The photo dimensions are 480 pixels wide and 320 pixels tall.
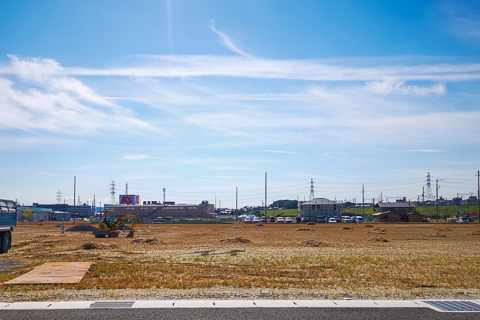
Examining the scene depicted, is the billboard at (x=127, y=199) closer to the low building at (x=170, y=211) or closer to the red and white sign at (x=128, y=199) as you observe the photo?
the red and white sign at (x=128, y=199)

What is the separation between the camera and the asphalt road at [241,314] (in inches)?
383

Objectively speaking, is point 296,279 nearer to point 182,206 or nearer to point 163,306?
point 163,306

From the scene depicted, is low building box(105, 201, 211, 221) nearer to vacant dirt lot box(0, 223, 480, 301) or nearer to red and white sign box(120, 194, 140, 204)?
red and white sign box(120, 194, 140, 204)

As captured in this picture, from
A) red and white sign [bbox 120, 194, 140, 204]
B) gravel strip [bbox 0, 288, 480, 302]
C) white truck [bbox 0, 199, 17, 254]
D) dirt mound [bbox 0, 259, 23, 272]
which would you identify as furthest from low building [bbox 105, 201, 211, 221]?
gravel strip [bbox 0, 288, 480, 302]

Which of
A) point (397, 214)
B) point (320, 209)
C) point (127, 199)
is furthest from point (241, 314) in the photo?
point (127, 199)

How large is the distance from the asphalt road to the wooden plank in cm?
406

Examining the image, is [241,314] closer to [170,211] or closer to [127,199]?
[170,211]

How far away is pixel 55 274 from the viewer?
15.4 m

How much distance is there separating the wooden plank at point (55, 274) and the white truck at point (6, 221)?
805 centimetres

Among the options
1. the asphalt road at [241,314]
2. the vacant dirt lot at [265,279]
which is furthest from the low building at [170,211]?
the asphalt road at [241,314]

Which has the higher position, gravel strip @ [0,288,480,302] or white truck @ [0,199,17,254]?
white truck @ [0,199,17,254]

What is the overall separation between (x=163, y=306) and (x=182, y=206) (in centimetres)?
14007

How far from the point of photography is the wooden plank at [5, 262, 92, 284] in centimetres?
1414

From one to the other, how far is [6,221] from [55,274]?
36.2 feet
